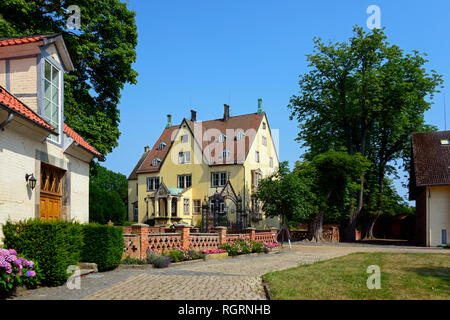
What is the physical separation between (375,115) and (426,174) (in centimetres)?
752

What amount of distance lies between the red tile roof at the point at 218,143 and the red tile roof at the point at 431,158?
16709 mm

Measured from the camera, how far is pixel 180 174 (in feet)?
153

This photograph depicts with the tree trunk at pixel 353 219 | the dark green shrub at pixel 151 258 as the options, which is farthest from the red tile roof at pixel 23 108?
the tree trunk at pixel 353 219

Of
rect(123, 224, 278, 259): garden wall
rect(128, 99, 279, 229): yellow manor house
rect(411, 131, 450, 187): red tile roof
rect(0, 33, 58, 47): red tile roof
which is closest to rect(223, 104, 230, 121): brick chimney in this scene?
rect(128, 99, 279, 229): yellow manor house

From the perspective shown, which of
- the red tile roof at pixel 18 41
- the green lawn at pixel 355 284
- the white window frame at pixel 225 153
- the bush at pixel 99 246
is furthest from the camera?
the white window frame at pixel 225 153

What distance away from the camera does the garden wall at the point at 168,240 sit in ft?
48.8

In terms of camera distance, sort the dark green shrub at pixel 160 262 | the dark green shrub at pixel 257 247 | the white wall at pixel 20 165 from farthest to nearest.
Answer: the dark green shrub at pixel 257 247 → the dark green shrub at pixel 160 262 → the white wall at pixel 20 165

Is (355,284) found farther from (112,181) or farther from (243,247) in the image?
(112,181)

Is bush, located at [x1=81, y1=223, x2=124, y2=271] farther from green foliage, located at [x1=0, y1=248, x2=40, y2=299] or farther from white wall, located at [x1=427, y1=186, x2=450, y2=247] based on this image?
white wall, located at [x1=427, y1=186, x2=450, y2=247]

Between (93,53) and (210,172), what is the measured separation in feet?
82.5

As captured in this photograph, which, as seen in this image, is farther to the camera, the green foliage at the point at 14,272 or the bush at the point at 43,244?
the bush at the point at 43,244

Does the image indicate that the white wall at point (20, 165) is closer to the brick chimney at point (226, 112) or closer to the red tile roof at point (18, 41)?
the red tile roof at point (18, 41)
